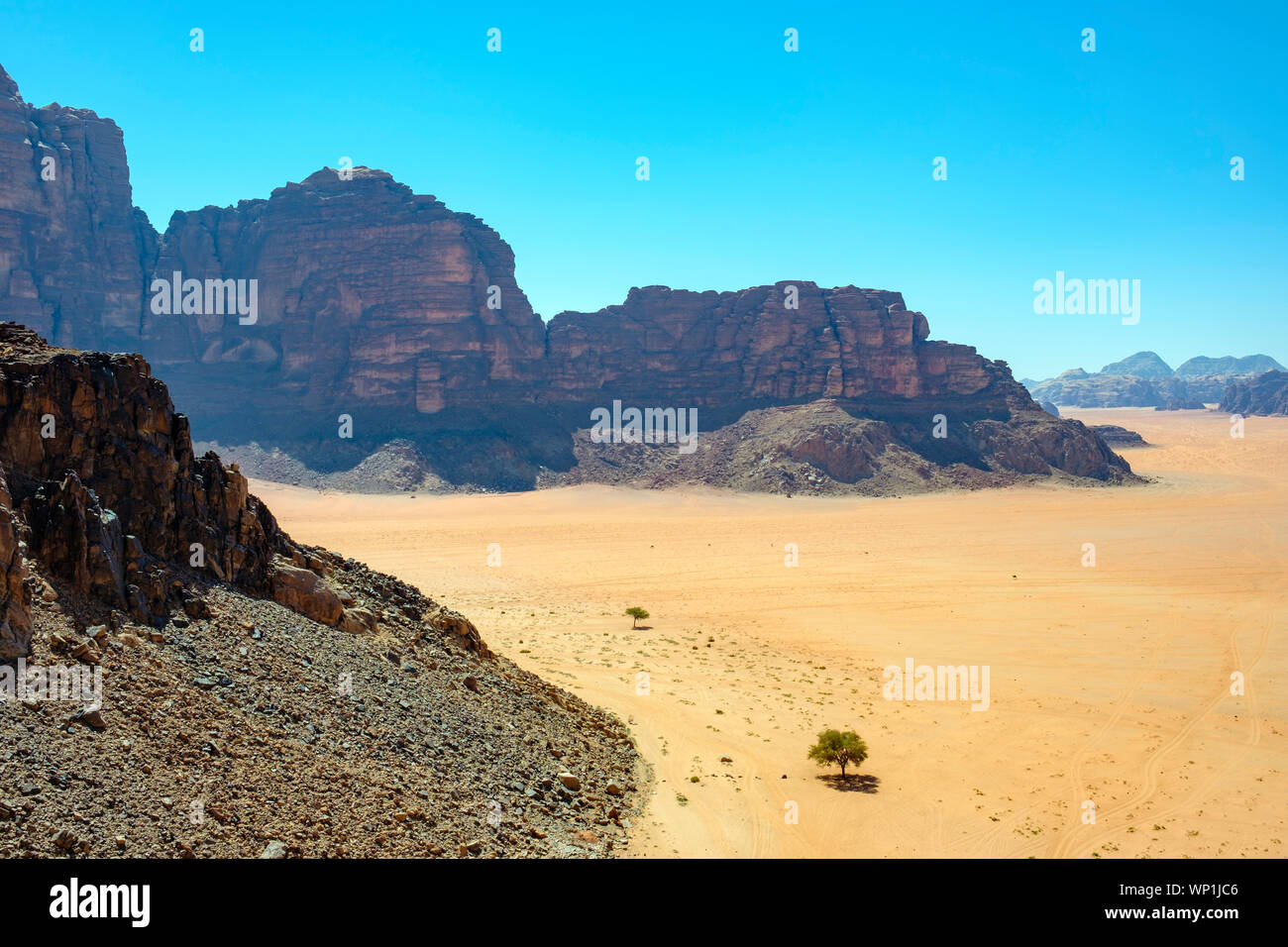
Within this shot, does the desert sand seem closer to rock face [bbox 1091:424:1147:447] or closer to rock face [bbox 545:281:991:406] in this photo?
rock face [bbox 545:281:991:406]

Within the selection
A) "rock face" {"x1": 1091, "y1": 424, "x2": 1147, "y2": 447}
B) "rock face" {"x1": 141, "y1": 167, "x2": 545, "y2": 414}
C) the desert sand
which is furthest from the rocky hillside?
"rock face" {"x1": 1091, "y1": 424, "x2": 1147, "y2": 447}

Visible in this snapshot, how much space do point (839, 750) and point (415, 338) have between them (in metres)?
90.1

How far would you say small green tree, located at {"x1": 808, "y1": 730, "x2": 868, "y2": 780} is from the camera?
55.2ft

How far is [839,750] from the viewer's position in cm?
1677

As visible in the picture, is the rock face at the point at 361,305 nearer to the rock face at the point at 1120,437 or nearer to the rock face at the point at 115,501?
the rock face at the point at 115,501

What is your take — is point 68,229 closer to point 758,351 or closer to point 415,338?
point 415,338

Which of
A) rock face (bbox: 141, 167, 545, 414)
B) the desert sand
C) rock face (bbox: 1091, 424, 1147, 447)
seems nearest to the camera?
the desert sand

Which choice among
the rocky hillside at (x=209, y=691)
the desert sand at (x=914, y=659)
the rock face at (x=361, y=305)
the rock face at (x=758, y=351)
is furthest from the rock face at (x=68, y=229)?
the rocky hillside at (x=209, y=691)

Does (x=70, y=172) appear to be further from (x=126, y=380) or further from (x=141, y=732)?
(x=141, y=732)

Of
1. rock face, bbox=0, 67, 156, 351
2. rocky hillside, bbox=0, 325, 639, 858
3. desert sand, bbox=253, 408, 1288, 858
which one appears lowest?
desert sand, bbox=253, 408, 1288, 858

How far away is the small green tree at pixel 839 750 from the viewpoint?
55.2ft

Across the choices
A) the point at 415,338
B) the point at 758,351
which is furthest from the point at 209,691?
the point at 758,351

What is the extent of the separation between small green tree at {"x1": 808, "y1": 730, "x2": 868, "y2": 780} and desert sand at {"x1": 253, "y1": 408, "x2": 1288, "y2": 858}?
14.0 inches
